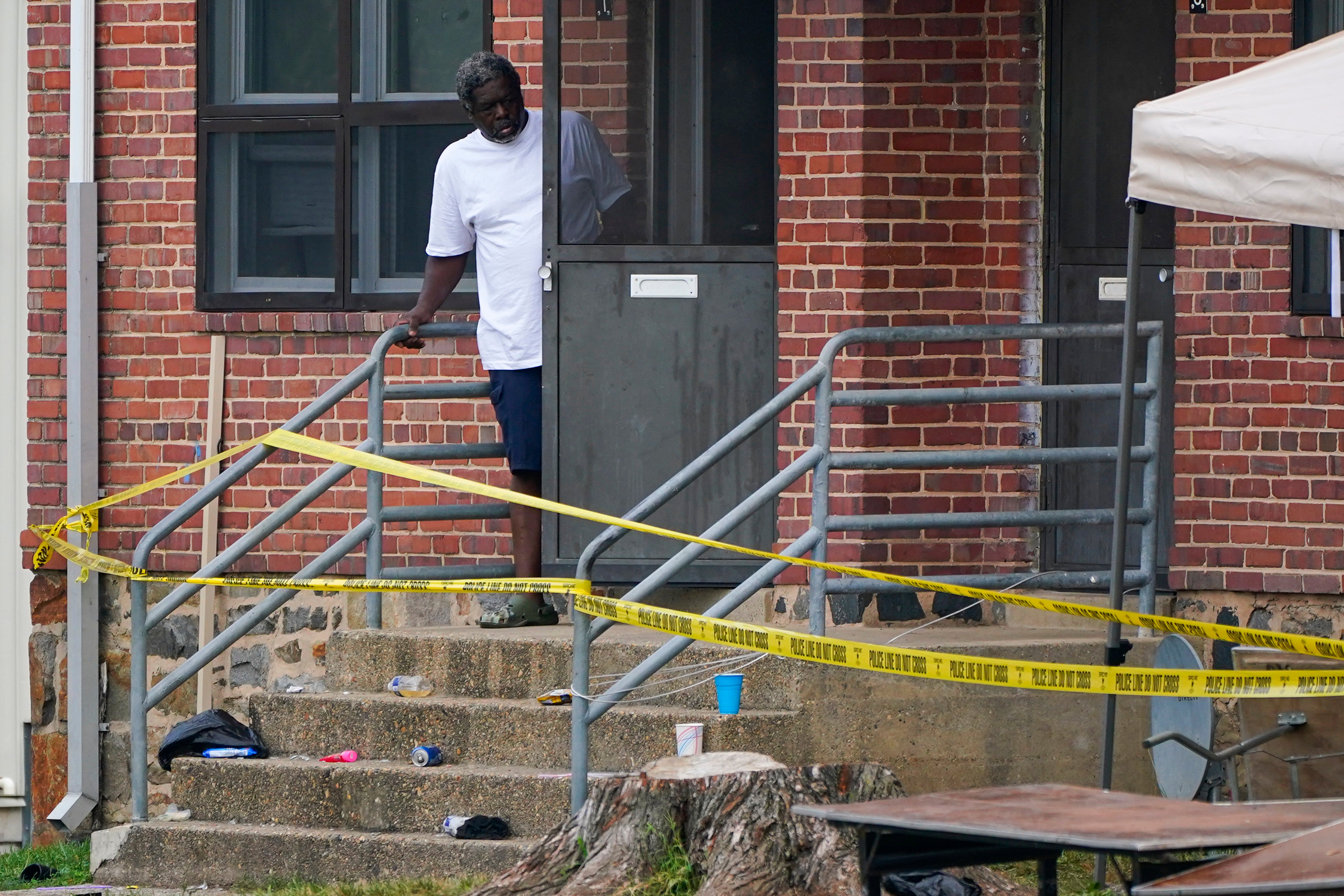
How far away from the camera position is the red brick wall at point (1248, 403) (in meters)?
7.28

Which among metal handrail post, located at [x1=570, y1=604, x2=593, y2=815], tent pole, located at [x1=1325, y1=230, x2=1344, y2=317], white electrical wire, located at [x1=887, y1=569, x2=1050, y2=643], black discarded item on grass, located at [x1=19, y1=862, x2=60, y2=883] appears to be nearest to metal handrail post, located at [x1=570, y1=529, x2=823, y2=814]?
metal handrail post, located at [x1=570, y1=604, x2=593, y2=815]

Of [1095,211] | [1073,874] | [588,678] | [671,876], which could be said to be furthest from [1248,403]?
[671,876]

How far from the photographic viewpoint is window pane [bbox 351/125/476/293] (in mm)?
8797

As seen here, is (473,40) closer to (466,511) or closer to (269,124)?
(269,124)

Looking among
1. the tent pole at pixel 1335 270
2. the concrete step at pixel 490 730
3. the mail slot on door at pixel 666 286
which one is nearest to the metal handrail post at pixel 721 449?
the concrete step at pixel 490 730

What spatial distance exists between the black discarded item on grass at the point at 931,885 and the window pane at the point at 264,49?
4637 millimetres

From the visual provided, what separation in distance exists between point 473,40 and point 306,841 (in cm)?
361

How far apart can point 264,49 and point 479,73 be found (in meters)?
1.67

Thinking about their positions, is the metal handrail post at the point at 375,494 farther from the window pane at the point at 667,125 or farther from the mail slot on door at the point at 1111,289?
the mail slot on door at the point at 1111,289

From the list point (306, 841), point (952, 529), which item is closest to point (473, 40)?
point (952, 529)

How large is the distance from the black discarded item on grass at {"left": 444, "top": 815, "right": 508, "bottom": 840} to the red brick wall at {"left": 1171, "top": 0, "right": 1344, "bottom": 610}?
2.66 meters

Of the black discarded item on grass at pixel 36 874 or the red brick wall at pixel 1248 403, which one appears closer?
the red brick wall at pixel 1248 403

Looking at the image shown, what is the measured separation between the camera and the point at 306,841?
6.83 m

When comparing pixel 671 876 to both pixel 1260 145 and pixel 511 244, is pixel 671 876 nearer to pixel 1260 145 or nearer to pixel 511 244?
pixel 1260 145
